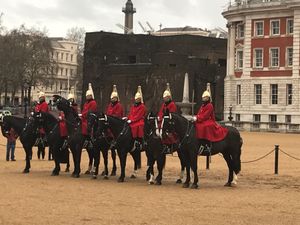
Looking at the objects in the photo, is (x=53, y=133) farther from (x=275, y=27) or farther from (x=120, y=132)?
(x=275, y=27)

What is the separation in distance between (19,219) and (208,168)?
13485mm

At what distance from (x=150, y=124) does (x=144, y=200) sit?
4187 millimetres

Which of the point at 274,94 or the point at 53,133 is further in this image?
the point at 274,94

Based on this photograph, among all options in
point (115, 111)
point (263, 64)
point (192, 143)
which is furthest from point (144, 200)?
point (263, 64)

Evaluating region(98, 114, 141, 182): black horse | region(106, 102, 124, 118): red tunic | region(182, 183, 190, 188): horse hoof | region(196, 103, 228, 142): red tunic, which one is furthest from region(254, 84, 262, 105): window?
region(182, 183, 190, 188): horse hoof

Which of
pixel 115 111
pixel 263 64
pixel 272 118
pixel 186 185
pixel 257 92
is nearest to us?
pixel 186 185

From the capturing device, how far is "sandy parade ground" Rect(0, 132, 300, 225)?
1316 centimetres

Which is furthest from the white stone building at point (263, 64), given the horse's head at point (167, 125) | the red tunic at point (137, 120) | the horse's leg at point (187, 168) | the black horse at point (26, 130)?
the horse's head at point (167, 125)

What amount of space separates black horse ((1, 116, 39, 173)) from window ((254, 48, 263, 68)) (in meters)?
53.5

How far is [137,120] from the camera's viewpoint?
67.7 feet

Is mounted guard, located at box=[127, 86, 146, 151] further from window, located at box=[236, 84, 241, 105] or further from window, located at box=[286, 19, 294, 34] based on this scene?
window, located at box=[236, 84, 241, 105]

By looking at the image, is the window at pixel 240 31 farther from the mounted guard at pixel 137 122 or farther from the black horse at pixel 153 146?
the black horse at pixel 153 146

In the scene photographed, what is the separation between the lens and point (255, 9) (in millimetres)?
73812

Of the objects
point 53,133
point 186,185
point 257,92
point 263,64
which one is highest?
point 263,64
